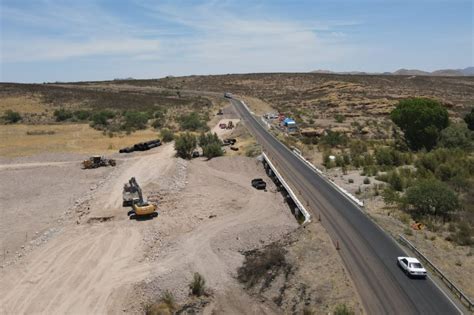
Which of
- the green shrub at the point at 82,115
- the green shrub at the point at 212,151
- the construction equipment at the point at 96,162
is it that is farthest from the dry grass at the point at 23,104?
the green shrub at the point at 212,151

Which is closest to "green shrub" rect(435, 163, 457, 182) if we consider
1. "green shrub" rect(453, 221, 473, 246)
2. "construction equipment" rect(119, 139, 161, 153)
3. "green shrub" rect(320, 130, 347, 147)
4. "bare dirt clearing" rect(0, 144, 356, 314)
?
"green shrub" rect(453, 221, 473, 246)

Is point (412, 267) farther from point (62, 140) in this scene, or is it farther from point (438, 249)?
point (62, 140)

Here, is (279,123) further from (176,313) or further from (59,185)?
(176,313)

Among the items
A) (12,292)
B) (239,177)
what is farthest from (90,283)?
(239,177)

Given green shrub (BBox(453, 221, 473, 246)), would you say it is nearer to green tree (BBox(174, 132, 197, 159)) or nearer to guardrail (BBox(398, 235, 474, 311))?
guardrail (BBox(398, 235, 474, 311))

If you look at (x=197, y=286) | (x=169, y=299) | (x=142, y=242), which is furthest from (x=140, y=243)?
(x=169, y=299)
